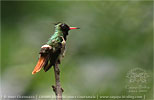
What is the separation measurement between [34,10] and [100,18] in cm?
169

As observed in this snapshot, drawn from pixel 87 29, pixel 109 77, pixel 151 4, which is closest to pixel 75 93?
pixel 109 77

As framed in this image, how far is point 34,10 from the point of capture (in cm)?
646

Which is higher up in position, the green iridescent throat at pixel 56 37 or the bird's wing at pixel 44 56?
the green iridescent throat at pixel 56 37

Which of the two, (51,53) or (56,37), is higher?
(56,37)

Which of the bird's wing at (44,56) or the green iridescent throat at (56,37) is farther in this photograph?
the green iridescent throat at (56,37)

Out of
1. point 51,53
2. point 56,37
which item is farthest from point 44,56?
point 56,37

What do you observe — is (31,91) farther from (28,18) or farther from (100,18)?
(100,18)

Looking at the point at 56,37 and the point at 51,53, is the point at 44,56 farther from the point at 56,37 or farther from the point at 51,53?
the point at 56,37

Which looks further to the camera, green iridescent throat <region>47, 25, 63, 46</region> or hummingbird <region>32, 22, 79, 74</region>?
green iridescent throat <region>47, 25, 63, 46</region>

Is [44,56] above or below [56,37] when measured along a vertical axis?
below

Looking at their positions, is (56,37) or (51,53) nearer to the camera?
(51,53)

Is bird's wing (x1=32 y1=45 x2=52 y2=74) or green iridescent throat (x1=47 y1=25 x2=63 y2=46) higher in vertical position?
green iridescent throat (x1=47 y1=25 x2=63 y2=46)

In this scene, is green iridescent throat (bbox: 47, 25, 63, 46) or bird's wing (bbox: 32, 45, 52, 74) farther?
green iridescent throat (bbox: 47, 25, 63, 46)

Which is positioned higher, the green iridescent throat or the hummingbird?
the green iridescent throat
